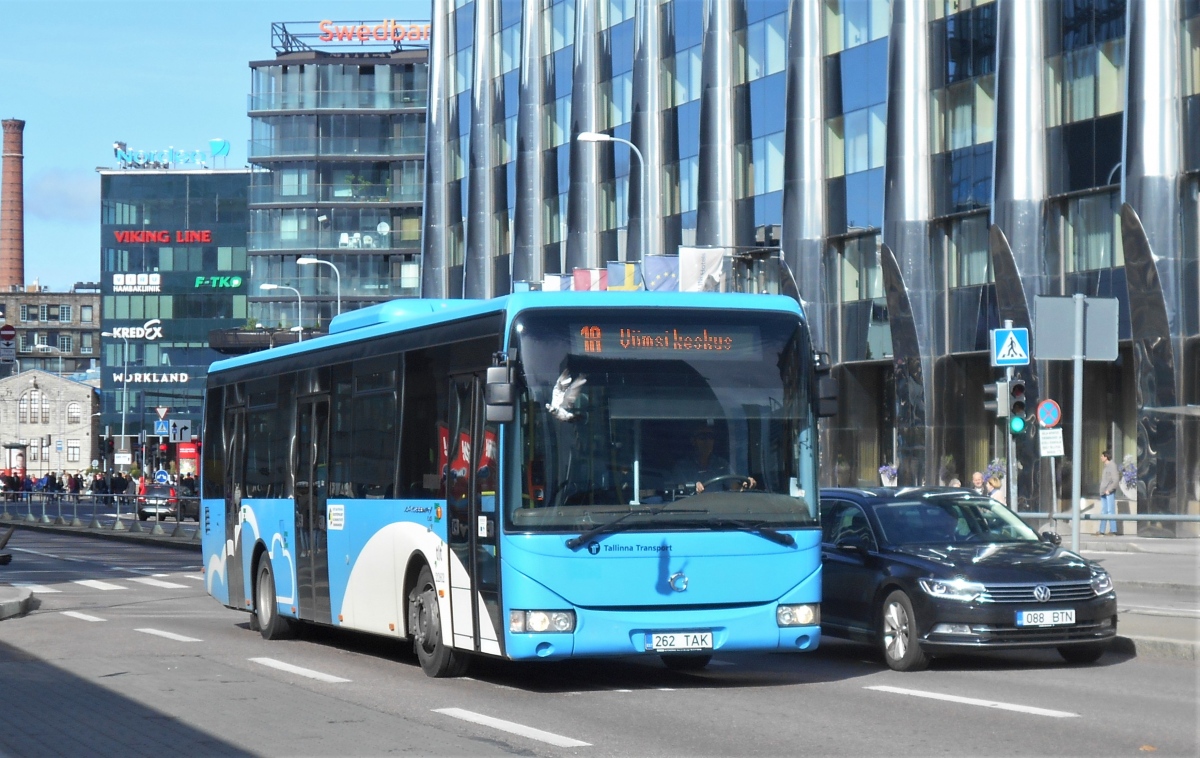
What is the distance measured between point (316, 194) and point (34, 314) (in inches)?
2582

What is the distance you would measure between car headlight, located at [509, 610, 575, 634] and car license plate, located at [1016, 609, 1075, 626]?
3.64 m

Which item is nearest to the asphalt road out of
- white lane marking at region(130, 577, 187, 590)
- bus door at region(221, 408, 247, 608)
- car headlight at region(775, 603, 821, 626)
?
car headlight at region(775, 603, 821, 626)

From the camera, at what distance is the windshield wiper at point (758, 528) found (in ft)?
40.4

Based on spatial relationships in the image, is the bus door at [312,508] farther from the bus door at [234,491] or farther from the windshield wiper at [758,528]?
the windshield wiper at [758,528]

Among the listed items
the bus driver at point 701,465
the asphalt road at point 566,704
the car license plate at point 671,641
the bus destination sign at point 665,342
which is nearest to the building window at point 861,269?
the asphalt road at point 566,704

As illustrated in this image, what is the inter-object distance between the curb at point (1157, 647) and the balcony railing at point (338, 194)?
83.8 metres

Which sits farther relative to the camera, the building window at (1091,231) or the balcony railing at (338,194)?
the balcony railing at (338,194)

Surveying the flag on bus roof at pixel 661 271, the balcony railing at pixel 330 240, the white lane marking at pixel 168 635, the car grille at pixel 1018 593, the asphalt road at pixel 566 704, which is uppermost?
the balcony railing at pixel 330 240

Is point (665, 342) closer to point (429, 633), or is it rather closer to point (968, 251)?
point (429, 633)

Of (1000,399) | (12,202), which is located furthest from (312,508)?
(12,202)

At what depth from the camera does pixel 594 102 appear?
55219 millimetres

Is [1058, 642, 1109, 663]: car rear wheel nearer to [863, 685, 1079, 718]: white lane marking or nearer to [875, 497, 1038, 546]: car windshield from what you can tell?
[875, 497, 1038, 546]: car windshield

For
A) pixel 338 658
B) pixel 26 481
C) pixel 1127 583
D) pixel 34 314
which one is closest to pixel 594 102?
pixel 1127 583

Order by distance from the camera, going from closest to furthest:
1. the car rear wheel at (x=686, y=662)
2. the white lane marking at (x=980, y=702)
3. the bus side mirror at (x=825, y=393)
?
the white lane marking at (x=980, y=702), the bus side mirror at (x=825, y=393), the car rear wheel at (x=686, y=662)
